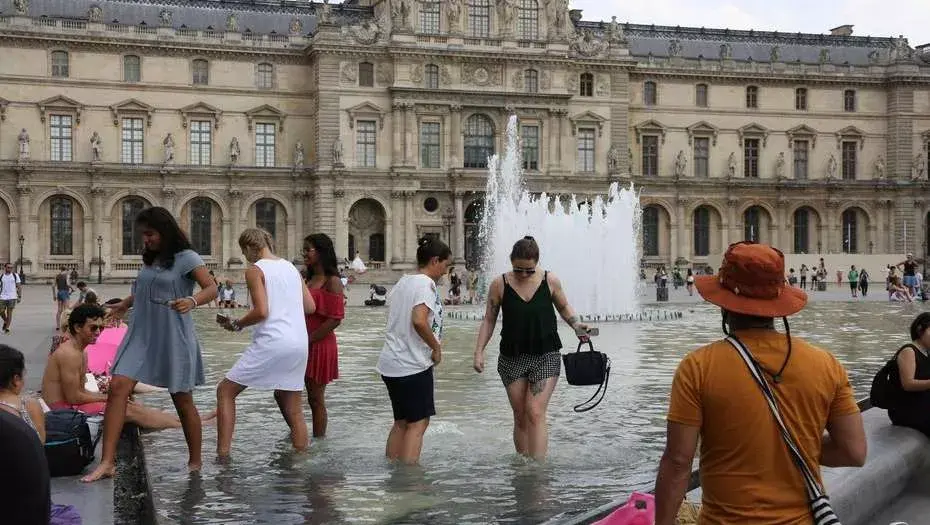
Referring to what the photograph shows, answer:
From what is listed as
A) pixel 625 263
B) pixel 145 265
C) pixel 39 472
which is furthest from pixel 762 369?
pixel 625 263

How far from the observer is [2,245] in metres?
Answer: 58.0

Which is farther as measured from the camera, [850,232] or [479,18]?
[850,232]

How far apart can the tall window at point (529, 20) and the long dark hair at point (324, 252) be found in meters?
53.7

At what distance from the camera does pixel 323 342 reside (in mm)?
11562

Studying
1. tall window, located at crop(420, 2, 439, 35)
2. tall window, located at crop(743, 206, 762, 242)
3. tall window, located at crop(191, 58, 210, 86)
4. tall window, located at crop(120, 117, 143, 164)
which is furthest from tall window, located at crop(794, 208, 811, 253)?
tall window, located at crop(120, 117, 143, 164)

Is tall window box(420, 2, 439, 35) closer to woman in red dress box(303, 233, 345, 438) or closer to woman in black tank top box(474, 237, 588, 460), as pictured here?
woman in red dress box(303, 233, 345, 438)

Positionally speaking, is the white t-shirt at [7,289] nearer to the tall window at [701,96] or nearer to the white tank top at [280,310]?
the white tank top at [280,310]

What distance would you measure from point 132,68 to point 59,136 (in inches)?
198

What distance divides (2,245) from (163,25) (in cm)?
1376

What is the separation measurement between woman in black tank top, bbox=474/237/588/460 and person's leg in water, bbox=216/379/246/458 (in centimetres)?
219

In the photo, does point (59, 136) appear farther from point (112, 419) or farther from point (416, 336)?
point (416, 336)

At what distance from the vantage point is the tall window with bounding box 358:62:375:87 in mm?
61344

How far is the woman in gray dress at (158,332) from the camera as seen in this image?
9.76 meters

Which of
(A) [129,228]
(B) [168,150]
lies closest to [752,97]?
(B) [168,150]
